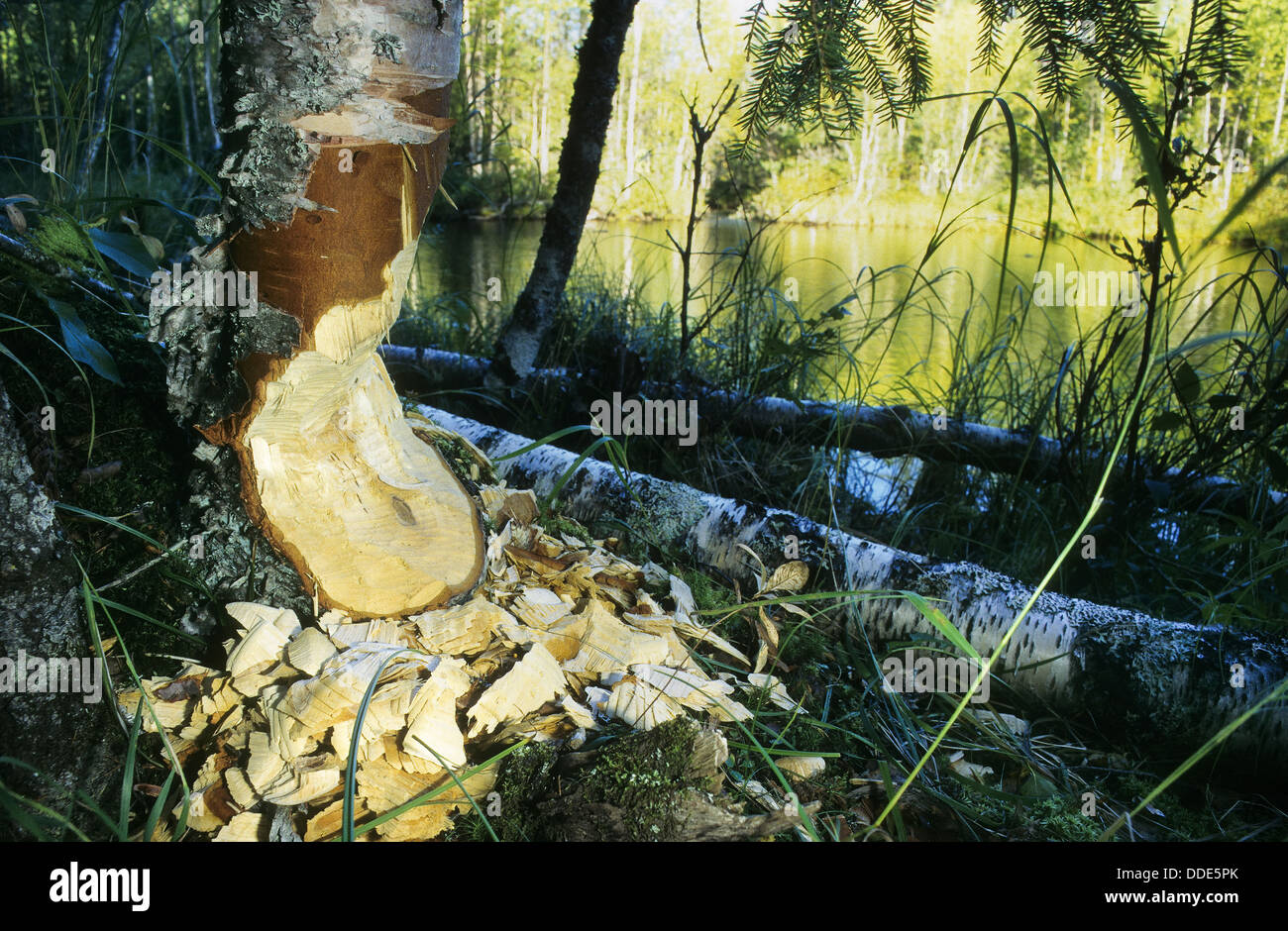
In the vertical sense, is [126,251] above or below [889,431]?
above

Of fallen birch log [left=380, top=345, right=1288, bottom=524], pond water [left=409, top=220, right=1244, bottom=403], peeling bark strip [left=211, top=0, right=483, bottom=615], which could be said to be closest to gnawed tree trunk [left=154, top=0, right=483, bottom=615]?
peeling bark strip [left=211, top=0, right=483, bottom=615]

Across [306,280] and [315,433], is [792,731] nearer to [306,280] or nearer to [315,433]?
[315,433]

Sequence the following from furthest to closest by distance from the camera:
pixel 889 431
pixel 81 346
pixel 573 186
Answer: pixel 573 186
pixel 889 431
pixel 81 346

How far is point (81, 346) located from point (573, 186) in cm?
207

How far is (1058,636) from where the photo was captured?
1874 mm

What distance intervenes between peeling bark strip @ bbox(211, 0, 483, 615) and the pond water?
4.71 ft

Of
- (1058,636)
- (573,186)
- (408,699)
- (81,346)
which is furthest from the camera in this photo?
(573,186)

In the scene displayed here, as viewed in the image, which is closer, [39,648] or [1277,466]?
[39,648]

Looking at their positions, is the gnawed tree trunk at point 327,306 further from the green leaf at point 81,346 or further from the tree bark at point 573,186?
the tree bark at point 573,186

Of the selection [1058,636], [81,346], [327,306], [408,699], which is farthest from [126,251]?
[1058,636]

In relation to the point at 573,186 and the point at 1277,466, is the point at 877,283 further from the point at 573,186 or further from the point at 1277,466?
the point at 1277,466

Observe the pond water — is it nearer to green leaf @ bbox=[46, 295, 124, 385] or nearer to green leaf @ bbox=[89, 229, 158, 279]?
green leaf @ bbox=[89, 229, 158, 279]

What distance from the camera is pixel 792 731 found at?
1608 mm
